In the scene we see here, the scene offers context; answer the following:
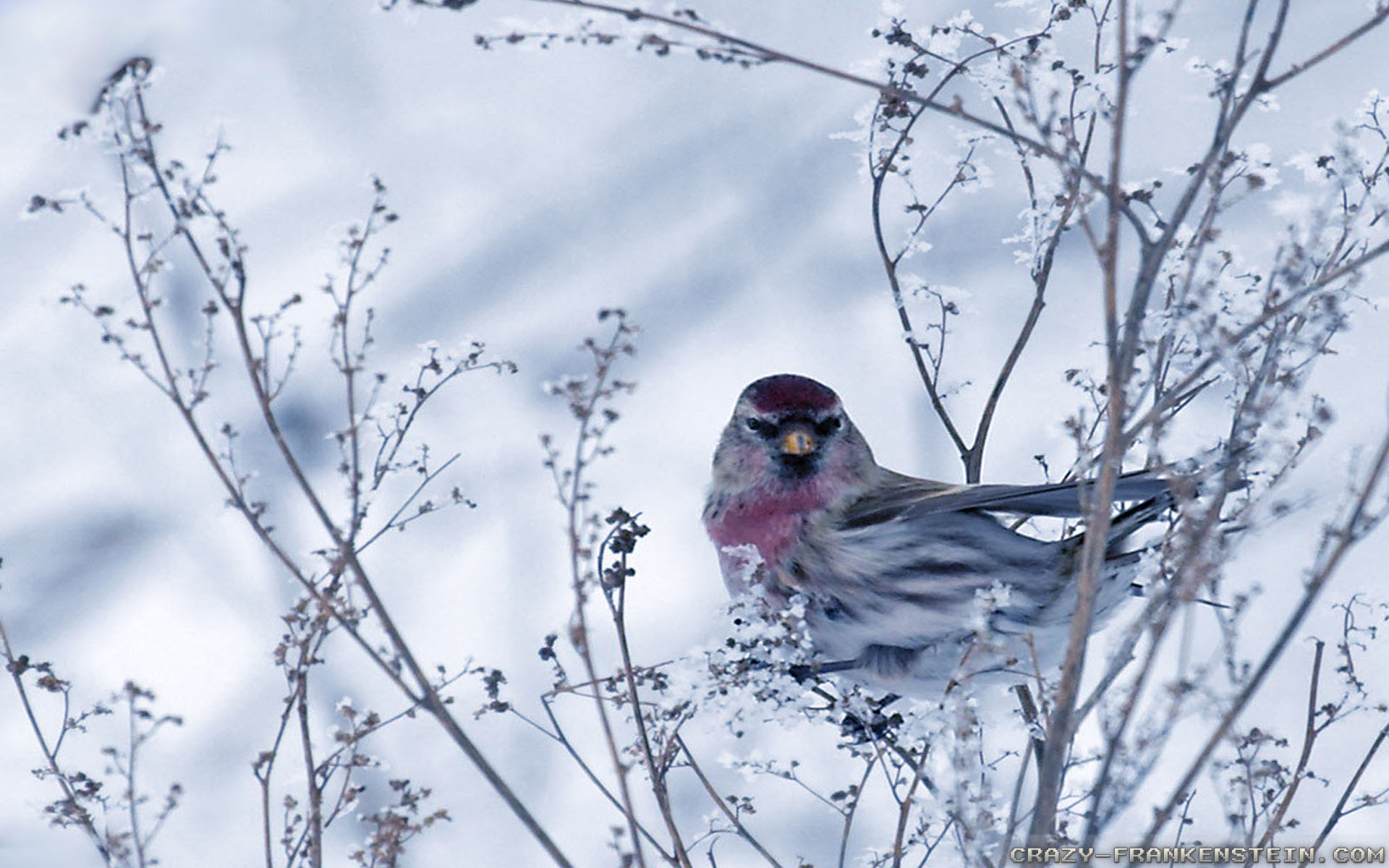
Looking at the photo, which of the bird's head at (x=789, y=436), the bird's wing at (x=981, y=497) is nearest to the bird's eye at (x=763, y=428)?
the bird's head at (x=789, y=436)

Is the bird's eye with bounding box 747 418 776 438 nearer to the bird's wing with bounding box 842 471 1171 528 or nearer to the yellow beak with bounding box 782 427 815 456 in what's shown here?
the yellow beak with bounding box 782 427 815 456

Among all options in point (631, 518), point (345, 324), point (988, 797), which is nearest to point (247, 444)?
point (345, 324)

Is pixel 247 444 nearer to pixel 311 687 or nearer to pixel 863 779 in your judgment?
pixel 311 687

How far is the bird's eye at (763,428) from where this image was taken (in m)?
3.29

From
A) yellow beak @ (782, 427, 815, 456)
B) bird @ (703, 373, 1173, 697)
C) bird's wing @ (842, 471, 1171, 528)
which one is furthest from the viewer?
yellow beak @ (782, 427, 815, 456)

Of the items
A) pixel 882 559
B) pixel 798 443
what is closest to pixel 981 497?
pixel 882 559

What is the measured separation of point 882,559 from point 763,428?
442mm

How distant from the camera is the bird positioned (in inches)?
114

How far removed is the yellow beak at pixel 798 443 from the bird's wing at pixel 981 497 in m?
0.15

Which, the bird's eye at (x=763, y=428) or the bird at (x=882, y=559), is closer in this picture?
the bird at (x=882, y=559)

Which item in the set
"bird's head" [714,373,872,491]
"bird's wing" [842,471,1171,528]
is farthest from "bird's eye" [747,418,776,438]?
"bird's wing" [842,471,1171,528]

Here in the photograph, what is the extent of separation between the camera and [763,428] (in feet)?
10.8

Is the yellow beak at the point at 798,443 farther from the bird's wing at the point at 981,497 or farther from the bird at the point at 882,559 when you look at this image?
the bird's wing at the point at 981,497

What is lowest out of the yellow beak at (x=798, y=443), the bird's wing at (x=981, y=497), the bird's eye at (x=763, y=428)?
the bird's wing at (x=981, y=497)
